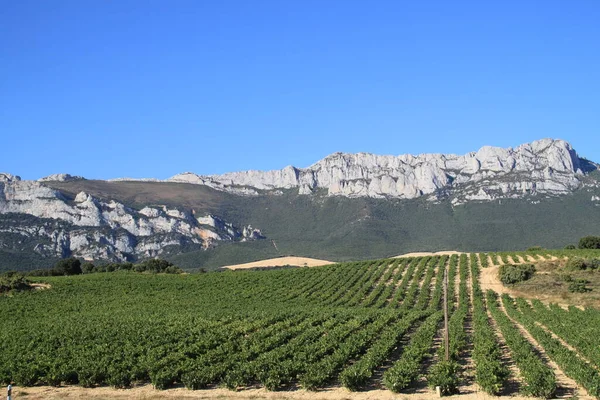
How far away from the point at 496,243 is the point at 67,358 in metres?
165

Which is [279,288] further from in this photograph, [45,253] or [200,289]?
[45,253]

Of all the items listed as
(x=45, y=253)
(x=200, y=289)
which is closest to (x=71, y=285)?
(x=200, y=289)

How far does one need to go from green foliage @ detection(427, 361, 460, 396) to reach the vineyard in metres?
0.06

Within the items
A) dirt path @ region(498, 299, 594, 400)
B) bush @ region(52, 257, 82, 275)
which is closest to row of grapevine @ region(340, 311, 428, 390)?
dirt path @ region(498, 299, 594, 400)

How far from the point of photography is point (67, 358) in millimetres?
34094

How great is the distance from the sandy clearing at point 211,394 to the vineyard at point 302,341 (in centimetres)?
40

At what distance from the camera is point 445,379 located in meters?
26.8

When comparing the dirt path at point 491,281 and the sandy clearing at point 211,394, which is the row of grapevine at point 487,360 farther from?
the dirt path at point 491,281

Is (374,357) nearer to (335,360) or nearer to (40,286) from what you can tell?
(335,360)

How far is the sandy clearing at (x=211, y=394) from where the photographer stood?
26.8m

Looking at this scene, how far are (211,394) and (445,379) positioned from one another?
10656 millimetres

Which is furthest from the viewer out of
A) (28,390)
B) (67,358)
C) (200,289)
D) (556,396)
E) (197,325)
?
(200,289)

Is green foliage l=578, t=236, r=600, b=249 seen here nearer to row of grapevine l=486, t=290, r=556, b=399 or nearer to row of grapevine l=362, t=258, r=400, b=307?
row of grapevine l=362, t=258, r=400, b=307

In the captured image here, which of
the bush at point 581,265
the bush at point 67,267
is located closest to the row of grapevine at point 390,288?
the bush at point 581,265
